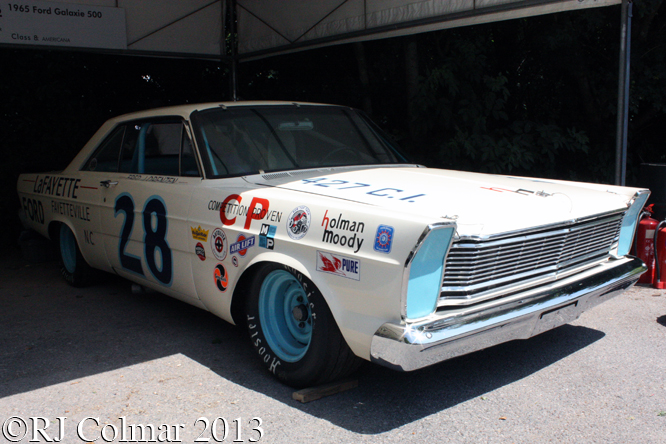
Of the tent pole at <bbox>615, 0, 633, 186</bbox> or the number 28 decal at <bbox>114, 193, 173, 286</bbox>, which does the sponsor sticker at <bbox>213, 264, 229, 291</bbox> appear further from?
the tent pole at <bbox>615, 0, 633, 186</bbox>

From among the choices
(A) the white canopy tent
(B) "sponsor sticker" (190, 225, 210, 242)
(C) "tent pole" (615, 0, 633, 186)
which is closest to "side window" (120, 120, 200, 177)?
(B) "sponsor sticker" (190, 225, 210, 242)

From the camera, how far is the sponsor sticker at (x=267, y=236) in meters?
3.15

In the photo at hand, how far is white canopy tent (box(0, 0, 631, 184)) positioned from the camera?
5.84 metres

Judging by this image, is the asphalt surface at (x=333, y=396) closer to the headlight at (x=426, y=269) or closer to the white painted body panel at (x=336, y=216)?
the white painted body panel at (x=336, y=216)

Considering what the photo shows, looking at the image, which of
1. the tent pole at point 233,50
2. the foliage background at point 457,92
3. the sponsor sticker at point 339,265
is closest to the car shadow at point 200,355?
the sponsor sticker at point 339,265

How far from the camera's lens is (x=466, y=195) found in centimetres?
318

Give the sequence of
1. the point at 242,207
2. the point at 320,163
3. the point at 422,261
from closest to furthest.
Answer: the point at 422,261, the point at 242,207, the point at 320,163

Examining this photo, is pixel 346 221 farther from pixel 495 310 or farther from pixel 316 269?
pixel 495 310

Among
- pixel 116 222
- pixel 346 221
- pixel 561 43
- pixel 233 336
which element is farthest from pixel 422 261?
pixel 561 43

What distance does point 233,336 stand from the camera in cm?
417

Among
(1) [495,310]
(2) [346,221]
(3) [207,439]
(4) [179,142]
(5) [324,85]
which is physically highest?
(5) [324,85]

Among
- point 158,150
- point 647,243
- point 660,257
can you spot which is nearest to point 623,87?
point 647,243

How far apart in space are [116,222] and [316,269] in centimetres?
221

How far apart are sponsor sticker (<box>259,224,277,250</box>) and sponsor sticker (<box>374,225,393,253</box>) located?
2.27 ft
